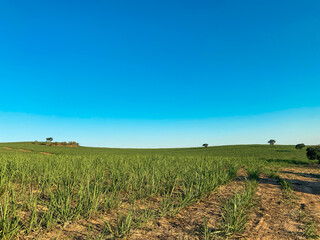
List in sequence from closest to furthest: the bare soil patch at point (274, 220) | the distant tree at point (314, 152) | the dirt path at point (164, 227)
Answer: the dirt path at point (164, 227)
the bare soil patch at point (274, 220)
the distant tree at point (314, 152)

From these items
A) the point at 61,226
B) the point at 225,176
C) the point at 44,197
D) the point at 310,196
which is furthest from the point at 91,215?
the point at 310,196

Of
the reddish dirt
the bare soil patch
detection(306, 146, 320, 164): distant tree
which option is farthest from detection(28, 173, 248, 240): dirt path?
detection(306, 146, 320, 164): distant tree

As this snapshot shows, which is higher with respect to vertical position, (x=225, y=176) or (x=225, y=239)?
(x=225, y=176)

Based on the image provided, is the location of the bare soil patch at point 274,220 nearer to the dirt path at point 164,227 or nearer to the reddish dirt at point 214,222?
the reddish dirt at point 214,222

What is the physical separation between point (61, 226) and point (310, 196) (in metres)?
6.89

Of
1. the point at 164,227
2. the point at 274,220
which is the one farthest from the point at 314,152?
the point at 164,227

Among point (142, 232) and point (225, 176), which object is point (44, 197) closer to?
point (142, 232)

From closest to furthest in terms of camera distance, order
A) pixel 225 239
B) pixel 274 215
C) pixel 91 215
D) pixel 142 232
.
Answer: pixel 225 239 < pixel 142 232 < pixel 91 215 < pixel 274 215

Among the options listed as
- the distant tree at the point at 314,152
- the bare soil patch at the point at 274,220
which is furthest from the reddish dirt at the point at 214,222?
the distant tree at the point at 314,152

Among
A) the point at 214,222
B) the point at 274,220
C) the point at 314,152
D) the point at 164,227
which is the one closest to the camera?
the point at 164,227

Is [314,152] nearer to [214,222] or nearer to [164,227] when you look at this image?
[214,222]

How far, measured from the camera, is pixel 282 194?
232 inches

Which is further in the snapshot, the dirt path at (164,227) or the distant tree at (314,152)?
the distant tree at (314,152)

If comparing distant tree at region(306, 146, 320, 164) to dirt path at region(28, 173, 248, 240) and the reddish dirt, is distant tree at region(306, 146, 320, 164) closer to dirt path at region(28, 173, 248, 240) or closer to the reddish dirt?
the reddish dirt
